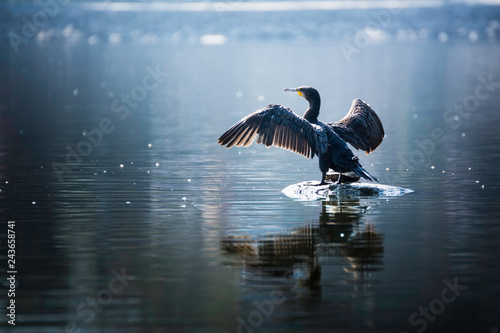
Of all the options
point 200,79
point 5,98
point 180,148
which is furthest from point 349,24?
point 180,148

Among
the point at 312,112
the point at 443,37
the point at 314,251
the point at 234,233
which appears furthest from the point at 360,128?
the point at 443,37

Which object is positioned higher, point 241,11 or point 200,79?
point 241,11

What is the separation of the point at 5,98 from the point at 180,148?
1946cm

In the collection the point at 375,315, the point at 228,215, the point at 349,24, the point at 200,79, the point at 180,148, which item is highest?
the point at 349,24

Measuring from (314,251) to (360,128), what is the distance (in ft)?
18.8

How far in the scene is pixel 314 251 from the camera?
40.1 ft

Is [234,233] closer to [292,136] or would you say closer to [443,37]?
[292,136]

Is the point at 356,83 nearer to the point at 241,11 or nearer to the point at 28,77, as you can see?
the point at 28,77

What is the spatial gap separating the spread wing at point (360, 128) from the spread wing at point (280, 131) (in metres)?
1.40

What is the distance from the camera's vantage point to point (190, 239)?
42.6 ft

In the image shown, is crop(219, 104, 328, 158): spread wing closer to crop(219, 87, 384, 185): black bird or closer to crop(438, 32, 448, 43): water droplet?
crop(219, 87, 384, 185): black bird

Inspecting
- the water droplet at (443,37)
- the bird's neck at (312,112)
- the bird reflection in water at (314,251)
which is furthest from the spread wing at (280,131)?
the water droplet at (443,37)

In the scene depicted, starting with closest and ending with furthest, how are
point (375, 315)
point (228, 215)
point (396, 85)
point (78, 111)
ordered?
1. point (375, 315)
2. point (228, 215)
3. point (78, 111)
4. point (396, 85)

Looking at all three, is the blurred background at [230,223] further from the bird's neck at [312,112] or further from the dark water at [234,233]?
the bird's neck at [312,112]
